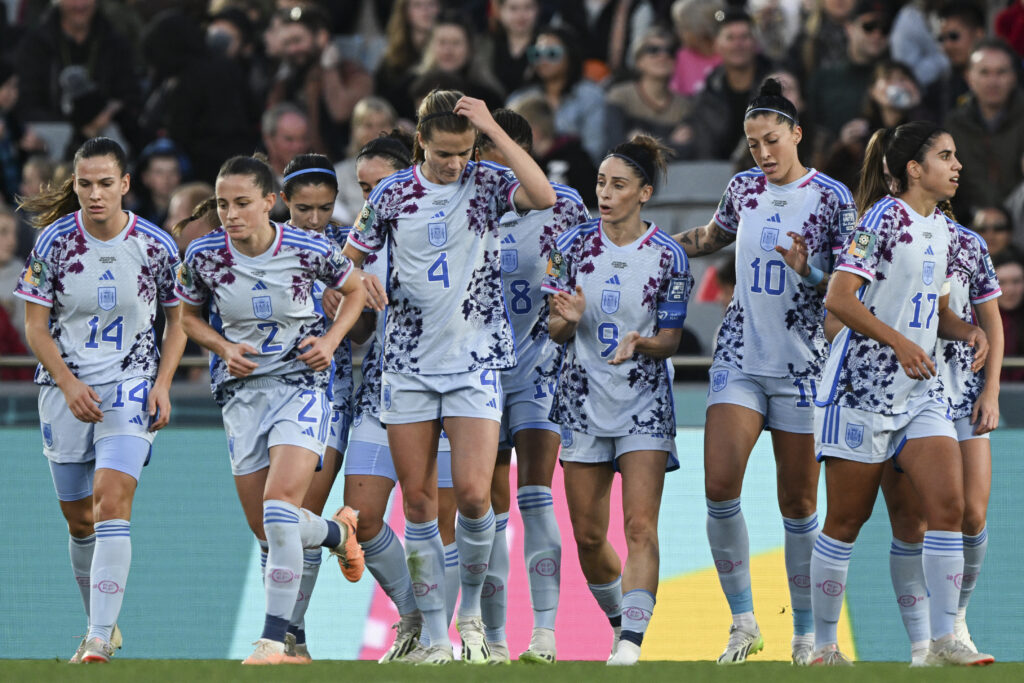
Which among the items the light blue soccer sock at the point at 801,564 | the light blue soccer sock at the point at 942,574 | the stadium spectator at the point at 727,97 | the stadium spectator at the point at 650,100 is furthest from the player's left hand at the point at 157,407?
the stadium spectator at the point at 727,97

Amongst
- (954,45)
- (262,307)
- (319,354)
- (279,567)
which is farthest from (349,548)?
(954,45)

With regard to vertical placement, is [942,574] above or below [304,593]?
above

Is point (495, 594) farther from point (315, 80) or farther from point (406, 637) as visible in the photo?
point (315, 80)

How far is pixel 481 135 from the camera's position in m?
7.64

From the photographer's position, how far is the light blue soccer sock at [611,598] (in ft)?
24.1

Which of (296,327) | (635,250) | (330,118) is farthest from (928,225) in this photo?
(330,118)

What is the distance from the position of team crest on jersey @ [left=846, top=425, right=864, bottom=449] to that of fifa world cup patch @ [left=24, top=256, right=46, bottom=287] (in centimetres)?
350

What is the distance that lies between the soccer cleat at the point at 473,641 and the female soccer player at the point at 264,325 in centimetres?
70

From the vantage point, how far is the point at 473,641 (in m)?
7.00

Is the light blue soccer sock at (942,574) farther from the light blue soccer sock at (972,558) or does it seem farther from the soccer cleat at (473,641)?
the soccer cleat at (473,641)

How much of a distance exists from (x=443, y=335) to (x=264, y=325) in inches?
29.9

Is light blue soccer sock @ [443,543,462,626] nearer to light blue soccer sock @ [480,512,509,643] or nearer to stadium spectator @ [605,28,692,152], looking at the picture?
light blue soccer sock @ [480,512,509,643]

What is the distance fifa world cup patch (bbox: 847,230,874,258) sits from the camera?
6562 mm

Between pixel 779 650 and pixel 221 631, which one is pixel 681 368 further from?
pixel 221 631
